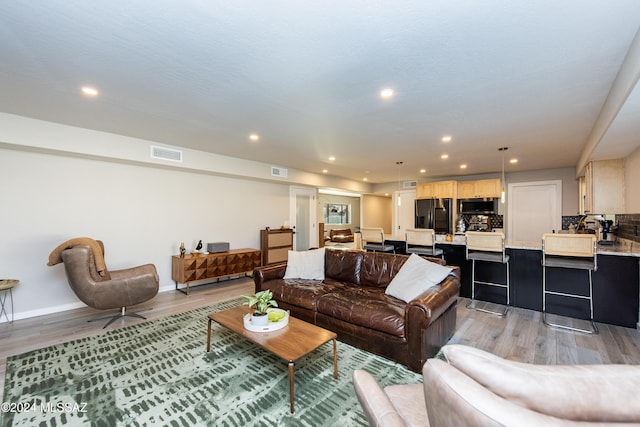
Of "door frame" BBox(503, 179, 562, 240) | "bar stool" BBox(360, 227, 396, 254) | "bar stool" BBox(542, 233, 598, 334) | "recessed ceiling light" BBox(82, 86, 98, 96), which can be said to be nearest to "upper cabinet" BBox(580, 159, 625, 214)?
"bar stool" BBox(542, 233, 598, 334)

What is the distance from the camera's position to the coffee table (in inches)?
72.9

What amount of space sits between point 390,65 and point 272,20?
0.95m

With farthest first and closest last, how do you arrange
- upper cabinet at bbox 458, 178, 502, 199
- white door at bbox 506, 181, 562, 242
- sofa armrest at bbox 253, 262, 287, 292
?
upper cabinet at bbox 458, 178, 502, 199
white door at bbox 506, 181, 562, 242
sofa armrest at bbox 253, 262, 287, 292

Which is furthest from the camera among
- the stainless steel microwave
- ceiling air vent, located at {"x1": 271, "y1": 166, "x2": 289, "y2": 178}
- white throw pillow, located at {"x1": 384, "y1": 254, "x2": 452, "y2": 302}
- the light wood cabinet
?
the stainless steel microwave

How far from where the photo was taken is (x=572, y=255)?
10.7ft

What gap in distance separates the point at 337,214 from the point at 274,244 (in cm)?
464

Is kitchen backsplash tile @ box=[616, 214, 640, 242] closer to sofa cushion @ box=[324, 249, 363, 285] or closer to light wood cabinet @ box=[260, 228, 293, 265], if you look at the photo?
sofa cushion @ box=[324, 249, 363, 285]

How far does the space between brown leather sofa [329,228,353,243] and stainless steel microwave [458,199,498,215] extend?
4174mm

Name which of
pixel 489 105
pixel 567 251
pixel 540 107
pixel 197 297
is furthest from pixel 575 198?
pixel 197 297

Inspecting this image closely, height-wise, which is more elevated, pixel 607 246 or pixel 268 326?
pixel 607 246

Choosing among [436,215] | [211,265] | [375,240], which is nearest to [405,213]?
[436,215]

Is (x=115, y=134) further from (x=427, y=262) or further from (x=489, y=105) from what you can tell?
(x=489, y=105)

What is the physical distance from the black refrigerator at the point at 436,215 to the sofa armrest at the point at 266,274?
15.6 ft

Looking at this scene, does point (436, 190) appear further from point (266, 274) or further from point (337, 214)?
point (266, 274)
